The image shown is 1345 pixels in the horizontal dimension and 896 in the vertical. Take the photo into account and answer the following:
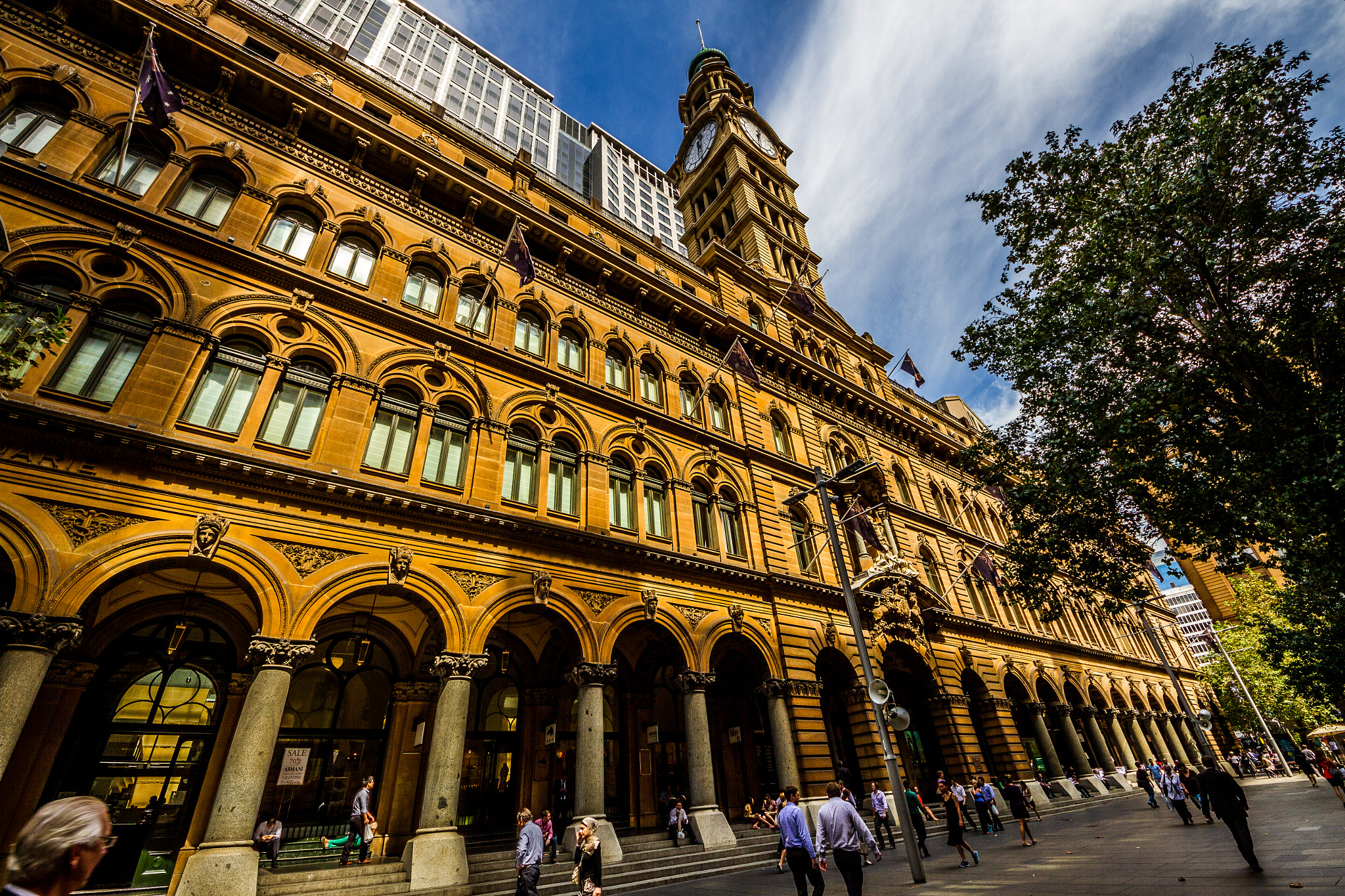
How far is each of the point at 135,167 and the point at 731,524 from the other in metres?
19.2

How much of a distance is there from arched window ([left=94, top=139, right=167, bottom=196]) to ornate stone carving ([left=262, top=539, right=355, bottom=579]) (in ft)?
30.3

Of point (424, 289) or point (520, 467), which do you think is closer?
point (520, 467)

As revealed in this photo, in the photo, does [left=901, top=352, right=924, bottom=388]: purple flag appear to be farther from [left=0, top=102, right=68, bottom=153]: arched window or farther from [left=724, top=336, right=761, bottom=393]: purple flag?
[left=0, top=102, right=68, bottom=153]: arched window

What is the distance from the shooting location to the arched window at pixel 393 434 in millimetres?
13766

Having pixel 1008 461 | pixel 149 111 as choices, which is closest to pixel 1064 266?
pixel 1008 461

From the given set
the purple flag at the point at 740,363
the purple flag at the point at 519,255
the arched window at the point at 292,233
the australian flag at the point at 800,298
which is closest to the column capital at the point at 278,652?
the arched window at the point at 292,233

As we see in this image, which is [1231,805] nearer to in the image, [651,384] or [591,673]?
[591,673]

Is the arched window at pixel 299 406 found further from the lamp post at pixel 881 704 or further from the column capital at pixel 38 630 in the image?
the lamp post at pixel 881 704

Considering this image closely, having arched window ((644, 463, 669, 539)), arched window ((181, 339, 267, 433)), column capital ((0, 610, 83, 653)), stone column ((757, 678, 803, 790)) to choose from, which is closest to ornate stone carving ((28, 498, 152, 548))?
column capital ((0, 610, 83, 653))

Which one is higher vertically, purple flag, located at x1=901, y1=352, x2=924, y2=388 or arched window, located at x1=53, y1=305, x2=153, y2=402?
purple flag, located at x1=901, y1=352, x2=924, y2=388

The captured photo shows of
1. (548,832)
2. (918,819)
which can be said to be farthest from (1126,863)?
(548,832)

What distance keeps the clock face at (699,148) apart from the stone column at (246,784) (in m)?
43.9

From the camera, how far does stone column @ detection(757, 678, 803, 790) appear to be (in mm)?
16266

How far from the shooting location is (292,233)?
50.3 feet
